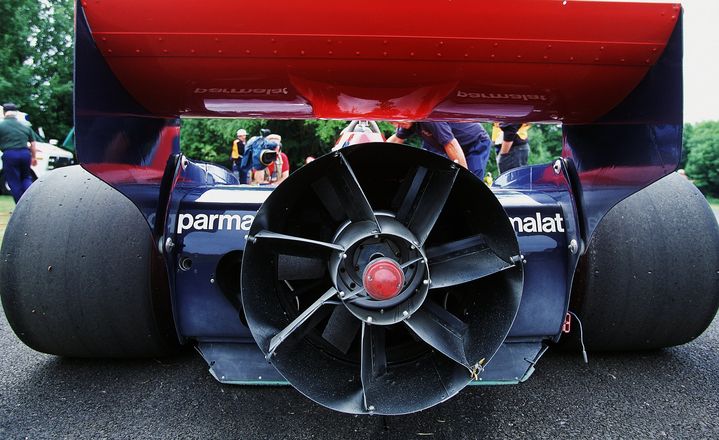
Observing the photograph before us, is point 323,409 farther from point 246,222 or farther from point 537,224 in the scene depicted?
point 537,224

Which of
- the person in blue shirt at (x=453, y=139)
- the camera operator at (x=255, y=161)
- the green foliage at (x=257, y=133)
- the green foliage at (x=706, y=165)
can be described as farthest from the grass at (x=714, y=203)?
the person in blue shirt at (x=453, y=139)

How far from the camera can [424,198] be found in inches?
71.3

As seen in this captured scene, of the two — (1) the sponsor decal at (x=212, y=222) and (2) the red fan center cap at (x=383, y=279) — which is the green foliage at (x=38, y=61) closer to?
(1) the sponsor decal at (x=212, y=222)

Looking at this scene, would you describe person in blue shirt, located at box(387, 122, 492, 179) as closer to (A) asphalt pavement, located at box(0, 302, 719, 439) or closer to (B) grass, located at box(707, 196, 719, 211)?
(A) asphalt pavement, located at box(0, 302, 719, 439)

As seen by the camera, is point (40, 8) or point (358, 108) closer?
point (358, 108)

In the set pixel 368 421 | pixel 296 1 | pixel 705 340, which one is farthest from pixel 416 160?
pixel 705 340

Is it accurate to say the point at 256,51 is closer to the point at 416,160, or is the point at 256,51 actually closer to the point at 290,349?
the point at 416,160

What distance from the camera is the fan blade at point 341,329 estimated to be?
1.92 meters

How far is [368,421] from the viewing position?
2008mm

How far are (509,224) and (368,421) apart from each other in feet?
3.08

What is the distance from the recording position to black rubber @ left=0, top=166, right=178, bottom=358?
223 centimetres

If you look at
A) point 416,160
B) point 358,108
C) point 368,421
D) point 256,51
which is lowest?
point 368,421

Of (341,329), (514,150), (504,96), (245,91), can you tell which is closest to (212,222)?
(245,91)

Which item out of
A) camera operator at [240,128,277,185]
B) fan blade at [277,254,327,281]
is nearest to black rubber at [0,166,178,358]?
fan blade at [277,254,327,281]
